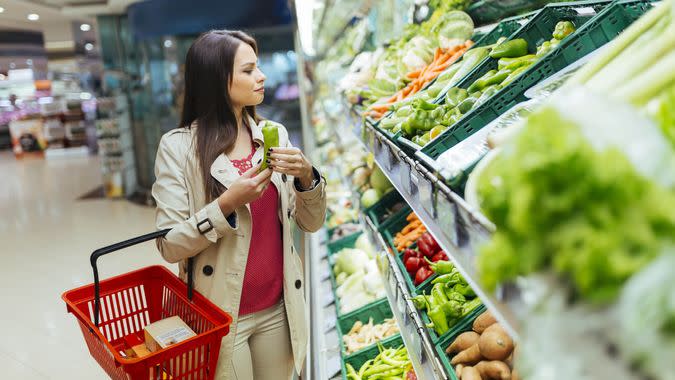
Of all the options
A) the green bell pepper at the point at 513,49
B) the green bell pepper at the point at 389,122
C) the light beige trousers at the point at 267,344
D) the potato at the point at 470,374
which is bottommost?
the light beige trousers at the point at 267,344

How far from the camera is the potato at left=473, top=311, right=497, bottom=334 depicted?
1746 mm

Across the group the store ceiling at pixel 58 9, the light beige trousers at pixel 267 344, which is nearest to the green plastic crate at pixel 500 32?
the light beige trousers at pixel 267 344

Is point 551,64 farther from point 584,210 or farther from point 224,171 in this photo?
point 224,171

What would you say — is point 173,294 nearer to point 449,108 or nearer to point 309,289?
point 449,108

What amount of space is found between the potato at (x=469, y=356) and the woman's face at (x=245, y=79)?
3.67ft

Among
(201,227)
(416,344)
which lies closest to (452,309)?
(416,344)

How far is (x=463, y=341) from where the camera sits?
173cm

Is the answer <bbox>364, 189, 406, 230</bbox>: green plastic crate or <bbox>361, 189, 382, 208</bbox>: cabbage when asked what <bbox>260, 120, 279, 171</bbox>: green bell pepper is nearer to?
<bbox>364, 189, 406, 230</bbox>: green plastic crate

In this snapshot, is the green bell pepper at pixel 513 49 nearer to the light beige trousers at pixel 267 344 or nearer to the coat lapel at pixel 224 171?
the coat lapel at pixel 224 171

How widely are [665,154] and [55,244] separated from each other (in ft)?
21.7

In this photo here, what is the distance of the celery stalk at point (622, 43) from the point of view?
0.96 m

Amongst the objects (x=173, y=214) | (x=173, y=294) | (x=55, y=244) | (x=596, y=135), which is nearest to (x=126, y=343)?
(x=173, y=294)

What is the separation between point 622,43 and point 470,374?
99cm

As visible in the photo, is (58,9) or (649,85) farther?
(58,9)
